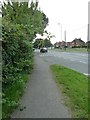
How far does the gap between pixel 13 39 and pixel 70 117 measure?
6.75 feet

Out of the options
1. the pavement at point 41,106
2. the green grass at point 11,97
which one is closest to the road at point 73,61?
the pavement at point 41,106

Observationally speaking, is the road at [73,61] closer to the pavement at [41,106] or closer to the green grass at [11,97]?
the pavement at [41,106]

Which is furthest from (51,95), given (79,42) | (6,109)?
(79,42)

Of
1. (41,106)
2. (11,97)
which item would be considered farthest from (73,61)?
(41,106)

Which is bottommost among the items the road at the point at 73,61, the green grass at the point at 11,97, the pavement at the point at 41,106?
the road at the point at 73,61

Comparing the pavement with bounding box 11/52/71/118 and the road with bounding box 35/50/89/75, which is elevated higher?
the pavement with bounding box 11/52/71/118

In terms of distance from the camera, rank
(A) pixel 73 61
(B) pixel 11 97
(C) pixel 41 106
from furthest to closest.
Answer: (A) pixel 73 61 < (B) pixel 11 97 < (C) pixel 41 106

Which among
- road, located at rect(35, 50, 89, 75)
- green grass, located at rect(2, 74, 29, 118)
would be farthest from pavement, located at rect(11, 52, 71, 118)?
road, located at rect(35, 50, 89, 75)

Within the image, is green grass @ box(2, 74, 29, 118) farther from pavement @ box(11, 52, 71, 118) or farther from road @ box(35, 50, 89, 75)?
road @ box(35, 50, 89, 75)

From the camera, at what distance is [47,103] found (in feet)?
25.8

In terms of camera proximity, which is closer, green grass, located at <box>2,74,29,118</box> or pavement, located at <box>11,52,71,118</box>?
→ green grass, located at <box>2,74,29,118</box>

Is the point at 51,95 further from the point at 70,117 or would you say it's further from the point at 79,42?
the point at 79,42

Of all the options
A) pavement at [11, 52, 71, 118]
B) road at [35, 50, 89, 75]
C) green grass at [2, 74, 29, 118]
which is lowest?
road at [35, 50, 89, 75]

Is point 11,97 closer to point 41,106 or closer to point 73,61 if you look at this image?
point 41,106
